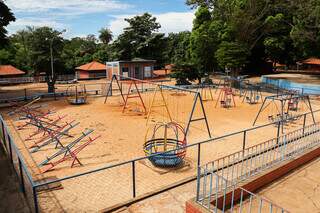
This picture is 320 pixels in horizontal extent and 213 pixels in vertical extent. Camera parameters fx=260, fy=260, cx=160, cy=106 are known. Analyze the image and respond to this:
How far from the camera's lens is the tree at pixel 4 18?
26.7 meters

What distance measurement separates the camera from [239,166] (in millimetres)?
8875

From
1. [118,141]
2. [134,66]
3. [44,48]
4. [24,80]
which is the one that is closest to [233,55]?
[134,66]

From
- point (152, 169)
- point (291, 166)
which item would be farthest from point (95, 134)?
point (291, 166)

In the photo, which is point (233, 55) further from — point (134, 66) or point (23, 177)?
point (23, 177)

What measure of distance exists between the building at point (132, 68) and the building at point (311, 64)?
3088 cm

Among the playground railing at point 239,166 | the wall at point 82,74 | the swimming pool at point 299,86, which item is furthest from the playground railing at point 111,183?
the wall at point 82,74

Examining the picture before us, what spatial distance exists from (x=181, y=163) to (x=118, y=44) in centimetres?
4366

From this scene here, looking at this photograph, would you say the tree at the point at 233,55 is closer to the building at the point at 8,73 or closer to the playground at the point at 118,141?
the playground at the point at 118,141

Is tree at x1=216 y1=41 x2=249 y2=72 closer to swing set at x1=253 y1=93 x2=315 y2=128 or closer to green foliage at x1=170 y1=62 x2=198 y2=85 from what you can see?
green foliage at x1=170 y1=62 x2=198 y2=85

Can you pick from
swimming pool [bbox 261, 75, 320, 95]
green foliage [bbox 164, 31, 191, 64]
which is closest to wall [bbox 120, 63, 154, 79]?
green foliage [bbox 164, 31, 191, 64]

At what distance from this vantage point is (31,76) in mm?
43875

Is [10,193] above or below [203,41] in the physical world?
below

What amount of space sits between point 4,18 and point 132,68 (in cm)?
1989

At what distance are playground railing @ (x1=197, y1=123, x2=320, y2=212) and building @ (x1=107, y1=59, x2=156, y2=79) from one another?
110 feet
